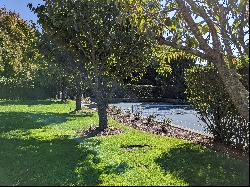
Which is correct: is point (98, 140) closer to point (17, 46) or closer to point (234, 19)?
point (234, 19)

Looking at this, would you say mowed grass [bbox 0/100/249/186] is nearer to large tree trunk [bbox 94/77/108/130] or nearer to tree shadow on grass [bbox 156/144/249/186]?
tree shadow on grass [bbox 156/144/249/186]

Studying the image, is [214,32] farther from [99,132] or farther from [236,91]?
[99,132]

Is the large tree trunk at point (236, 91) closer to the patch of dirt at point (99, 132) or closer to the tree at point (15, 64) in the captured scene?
the patch of dirt at point (99, 132)

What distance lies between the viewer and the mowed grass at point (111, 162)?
8234 millimetres

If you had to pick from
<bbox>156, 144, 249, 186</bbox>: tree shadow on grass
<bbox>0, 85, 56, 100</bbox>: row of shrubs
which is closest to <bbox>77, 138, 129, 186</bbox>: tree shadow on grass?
<bbox>156, 144, 249, 186</bbox>: tree shadow on grass

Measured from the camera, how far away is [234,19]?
874 centimetres

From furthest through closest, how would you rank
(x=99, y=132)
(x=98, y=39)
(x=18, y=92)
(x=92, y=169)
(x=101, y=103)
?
(x=18, y=92)
(x=101, y=103)
(x=98, y=39)
(x=99, y=132)
(x=92, y=169)

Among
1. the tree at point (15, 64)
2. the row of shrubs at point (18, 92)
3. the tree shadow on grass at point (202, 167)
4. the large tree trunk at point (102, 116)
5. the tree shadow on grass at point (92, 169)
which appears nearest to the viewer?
the tree shadow on grass at point (202, 167)

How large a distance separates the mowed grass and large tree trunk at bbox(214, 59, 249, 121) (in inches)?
43.9

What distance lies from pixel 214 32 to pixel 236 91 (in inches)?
53.3

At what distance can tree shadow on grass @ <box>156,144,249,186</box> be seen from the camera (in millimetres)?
7590

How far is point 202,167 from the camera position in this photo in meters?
9.10

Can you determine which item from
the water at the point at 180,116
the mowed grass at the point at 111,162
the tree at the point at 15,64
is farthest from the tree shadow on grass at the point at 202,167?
the tree at the point at 15,64

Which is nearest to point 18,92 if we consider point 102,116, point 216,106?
point 102,116
